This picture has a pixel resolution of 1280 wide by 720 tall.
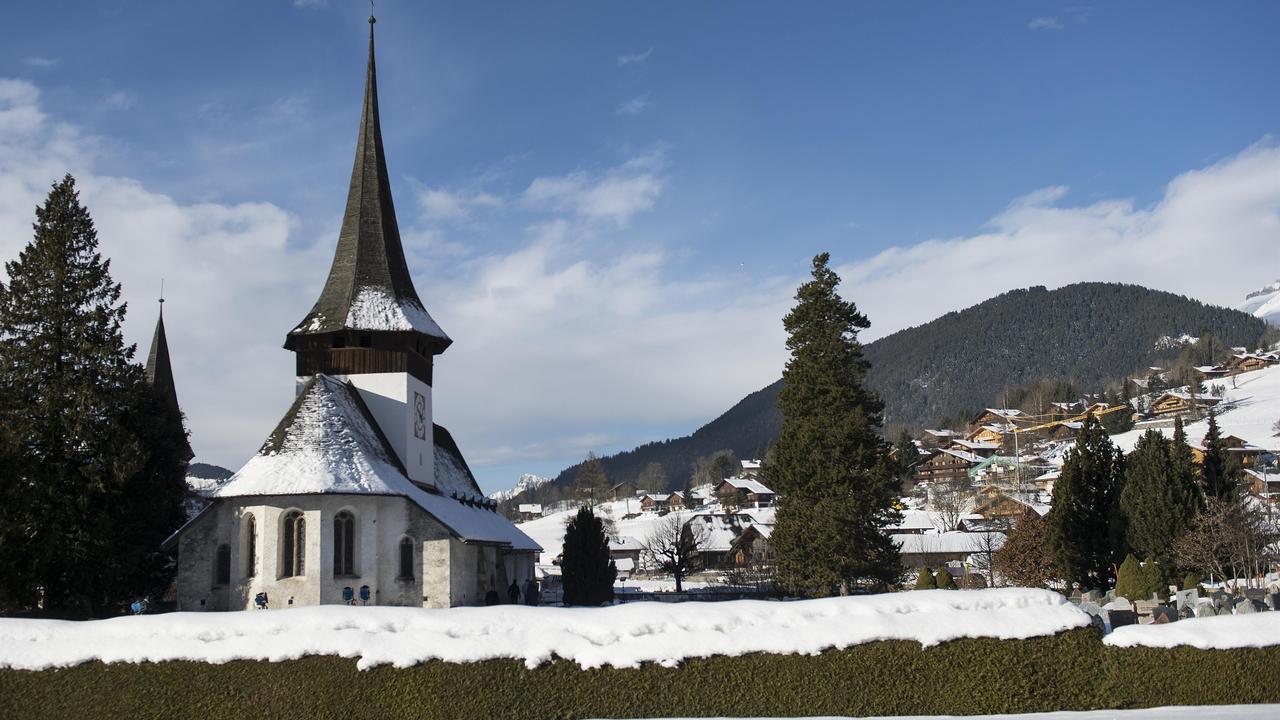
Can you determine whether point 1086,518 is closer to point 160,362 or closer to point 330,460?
point 330,460

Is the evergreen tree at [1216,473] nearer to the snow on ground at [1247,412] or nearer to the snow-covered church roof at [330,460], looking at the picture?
the snow-covered church roof at [330,460]

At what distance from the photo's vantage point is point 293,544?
2995 cm

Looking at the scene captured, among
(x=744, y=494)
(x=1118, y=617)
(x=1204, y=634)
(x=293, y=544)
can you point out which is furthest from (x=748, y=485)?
(x=1204, y=634)

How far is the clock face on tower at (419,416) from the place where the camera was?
123 ft

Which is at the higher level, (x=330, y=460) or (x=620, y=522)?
(x=330, y=460)

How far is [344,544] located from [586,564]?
13.2 metres

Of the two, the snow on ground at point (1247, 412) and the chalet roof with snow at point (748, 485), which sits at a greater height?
the snow on ground at point (1247, 412)

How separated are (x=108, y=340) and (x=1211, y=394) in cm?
16111

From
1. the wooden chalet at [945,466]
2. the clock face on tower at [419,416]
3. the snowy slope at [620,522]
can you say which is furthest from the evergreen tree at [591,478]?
the clock face on tower at [419,416]

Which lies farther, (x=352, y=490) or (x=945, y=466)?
(x=945, y=466)

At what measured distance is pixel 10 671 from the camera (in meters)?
15.1

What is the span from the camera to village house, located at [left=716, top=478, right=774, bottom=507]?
132750mm

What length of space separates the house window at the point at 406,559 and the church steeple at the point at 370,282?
8.25m

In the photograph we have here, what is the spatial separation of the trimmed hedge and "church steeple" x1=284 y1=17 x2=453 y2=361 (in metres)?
22.6
